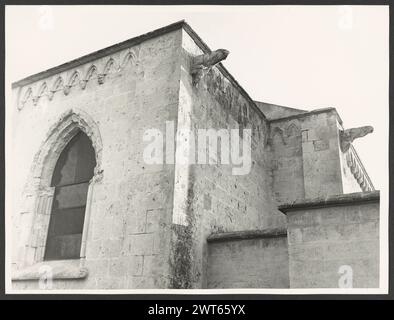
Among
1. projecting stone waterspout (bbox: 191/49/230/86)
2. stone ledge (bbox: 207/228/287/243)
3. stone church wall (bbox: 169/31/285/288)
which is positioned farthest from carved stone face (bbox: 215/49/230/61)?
stone ledge (bbox: 207/228/287/243)

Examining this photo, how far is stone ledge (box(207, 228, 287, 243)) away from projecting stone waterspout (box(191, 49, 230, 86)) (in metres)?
2.35

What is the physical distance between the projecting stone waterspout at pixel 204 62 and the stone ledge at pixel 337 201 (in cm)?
247

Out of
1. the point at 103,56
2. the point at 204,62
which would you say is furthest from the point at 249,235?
the point at 103,56

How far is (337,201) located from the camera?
476cm

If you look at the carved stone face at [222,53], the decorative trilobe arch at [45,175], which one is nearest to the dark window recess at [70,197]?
the decorative trilobe arch at [45,175]

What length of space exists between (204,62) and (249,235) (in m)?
2.63

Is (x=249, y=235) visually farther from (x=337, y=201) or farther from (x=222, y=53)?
(x=222, y=53)

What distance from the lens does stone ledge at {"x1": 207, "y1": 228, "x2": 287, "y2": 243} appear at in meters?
5.74

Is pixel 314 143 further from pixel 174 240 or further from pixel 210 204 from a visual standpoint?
pixel 174 240

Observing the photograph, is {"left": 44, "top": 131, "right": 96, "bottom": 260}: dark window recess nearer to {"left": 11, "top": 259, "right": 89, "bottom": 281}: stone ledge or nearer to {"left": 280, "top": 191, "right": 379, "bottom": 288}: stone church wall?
{"left": 11, "top": 259, "right": 89, "bottom": 281}: stone ledge

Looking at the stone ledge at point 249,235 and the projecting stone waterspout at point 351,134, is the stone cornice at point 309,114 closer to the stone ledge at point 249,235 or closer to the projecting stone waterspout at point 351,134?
the projecting stone waterspout at point 351,134

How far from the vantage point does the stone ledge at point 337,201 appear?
15.2 ft

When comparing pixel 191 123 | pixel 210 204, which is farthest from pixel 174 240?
pixel 191 123
